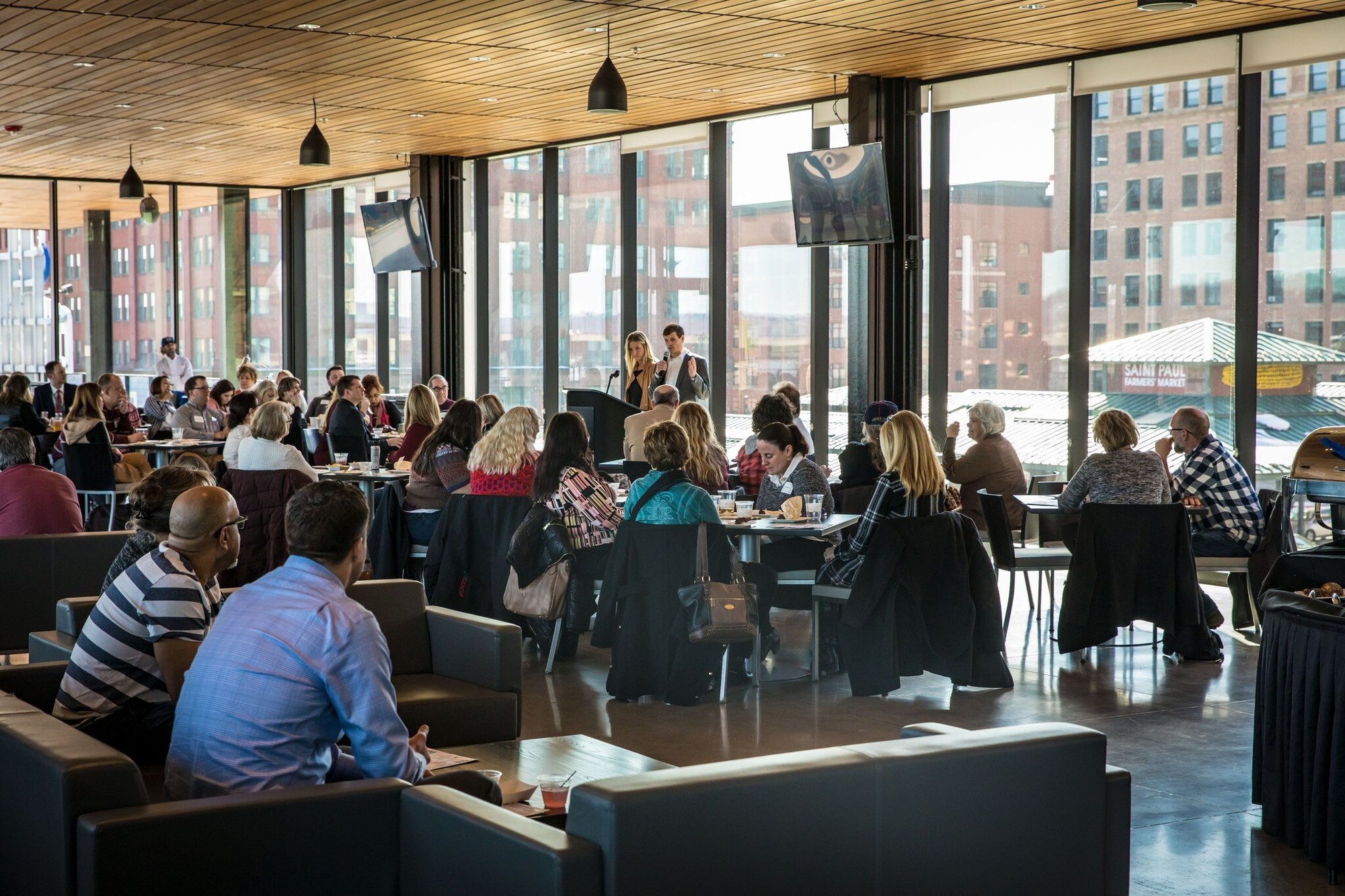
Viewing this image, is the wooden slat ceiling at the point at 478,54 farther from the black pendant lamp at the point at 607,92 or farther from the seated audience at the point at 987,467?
the seated audience at the point at 987,467

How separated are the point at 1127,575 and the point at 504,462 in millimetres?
3084

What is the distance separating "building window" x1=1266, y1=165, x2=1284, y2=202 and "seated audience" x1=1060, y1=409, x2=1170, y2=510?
8.44 ft

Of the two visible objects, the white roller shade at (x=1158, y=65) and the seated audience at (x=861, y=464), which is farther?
the white roller shade at (x=1158, y=65)

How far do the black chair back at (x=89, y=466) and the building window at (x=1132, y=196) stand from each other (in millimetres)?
7403

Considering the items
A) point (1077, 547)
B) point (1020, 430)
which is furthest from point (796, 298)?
point (1077, 547)

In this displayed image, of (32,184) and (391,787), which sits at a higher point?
(32,184)

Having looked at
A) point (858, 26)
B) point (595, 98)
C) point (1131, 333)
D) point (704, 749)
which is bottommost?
point (704, 749)

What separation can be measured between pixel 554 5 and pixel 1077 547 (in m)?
4.31

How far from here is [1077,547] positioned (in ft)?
23.0

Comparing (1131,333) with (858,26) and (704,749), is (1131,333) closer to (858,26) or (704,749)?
(858,26)

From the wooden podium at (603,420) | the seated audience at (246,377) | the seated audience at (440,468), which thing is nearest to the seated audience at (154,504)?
the seated audience at (440,468)

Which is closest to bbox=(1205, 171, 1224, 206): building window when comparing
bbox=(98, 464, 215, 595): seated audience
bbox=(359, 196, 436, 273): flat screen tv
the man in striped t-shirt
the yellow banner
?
the yellow banner

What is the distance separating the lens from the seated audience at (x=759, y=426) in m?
8.06

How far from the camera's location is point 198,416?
12156 mm
